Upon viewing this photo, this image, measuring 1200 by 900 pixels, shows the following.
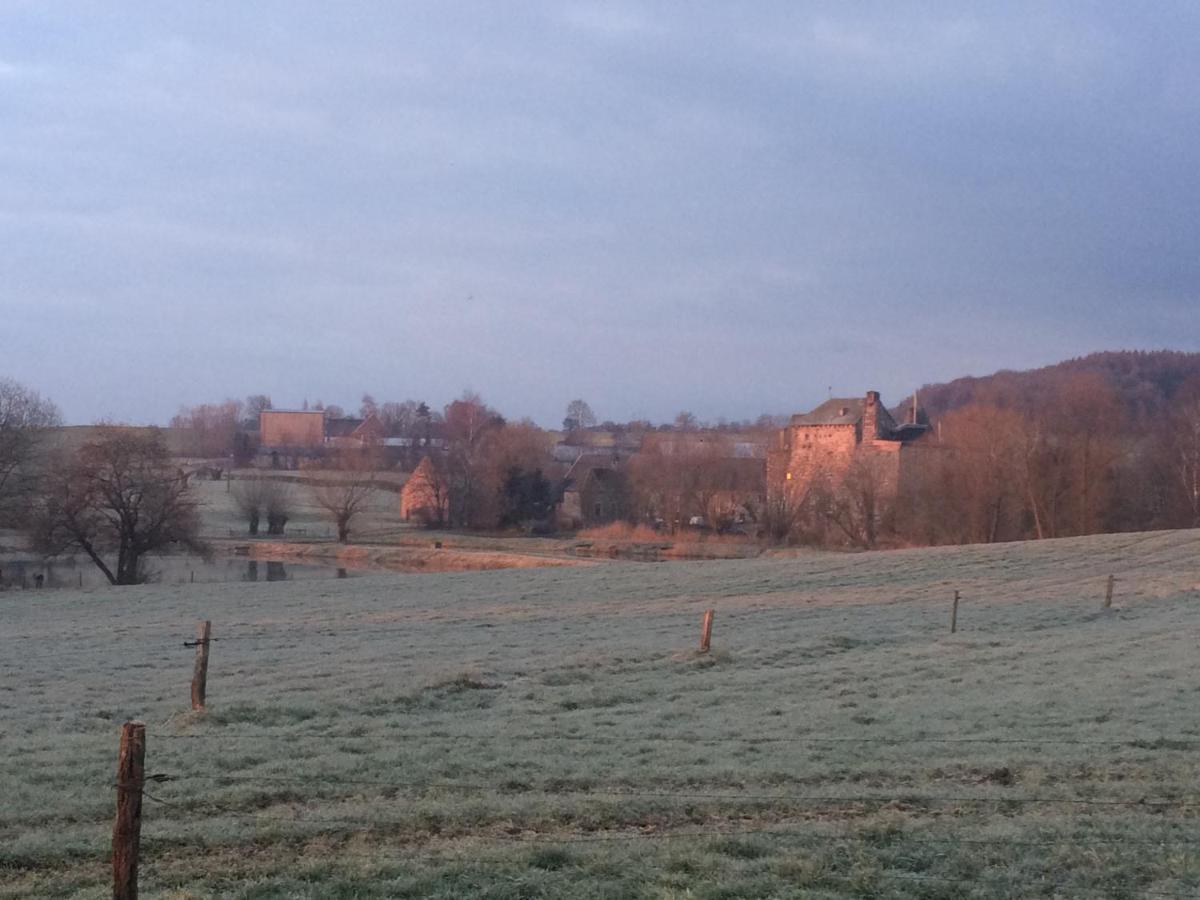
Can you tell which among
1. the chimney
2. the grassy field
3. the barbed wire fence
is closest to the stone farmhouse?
the chimney

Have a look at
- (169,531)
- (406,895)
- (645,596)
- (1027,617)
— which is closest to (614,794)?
(406,895)

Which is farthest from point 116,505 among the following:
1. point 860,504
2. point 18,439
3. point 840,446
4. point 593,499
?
point 840,446

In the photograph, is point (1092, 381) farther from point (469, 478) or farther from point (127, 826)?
point (127, 826)

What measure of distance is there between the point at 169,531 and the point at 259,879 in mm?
48177

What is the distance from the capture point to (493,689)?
15.8 metres

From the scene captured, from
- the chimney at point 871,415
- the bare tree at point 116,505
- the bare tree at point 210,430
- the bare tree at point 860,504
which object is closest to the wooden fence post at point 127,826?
the bare tree at point 116,505

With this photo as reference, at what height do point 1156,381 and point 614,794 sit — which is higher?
point 1156,381

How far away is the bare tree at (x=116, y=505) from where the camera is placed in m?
50.1

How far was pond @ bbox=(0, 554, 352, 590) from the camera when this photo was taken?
50.8 meters

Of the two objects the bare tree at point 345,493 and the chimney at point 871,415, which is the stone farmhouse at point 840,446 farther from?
the bare tree at point 345,493

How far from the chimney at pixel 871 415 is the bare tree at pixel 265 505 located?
4399 cm

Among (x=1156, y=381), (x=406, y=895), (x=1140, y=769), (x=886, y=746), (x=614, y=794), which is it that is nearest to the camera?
(x=406, y=895)

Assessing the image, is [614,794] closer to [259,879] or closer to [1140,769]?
[259,879]

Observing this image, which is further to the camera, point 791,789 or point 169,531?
point 169,531
